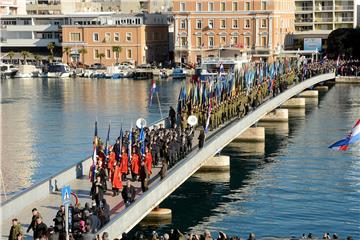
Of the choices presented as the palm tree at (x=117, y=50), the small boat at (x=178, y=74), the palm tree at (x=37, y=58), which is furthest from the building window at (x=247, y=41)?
the palm tree at (x=37, y=58)

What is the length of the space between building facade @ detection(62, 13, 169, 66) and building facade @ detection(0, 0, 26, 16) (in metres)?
18.1

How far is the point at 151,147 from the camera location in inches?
1396

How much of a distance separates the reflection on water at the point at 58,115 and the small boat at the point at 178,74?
243 inches

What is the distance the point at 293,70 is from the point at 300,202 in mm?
45365

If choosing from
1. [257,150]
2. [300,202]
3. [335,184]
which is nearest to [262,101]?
[257,150]

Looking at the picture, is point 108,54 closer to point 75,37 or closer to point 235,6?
point 75,37

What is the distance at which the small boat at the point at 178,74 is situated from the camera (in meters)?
119

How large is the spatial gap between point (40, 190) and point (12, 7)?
123 m

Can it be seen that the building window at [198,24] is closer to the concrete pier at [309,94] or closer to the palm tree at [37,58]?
the palm tree at [37,58]

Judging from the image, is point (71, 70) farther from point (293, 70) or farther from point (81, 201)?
point (81, 201)

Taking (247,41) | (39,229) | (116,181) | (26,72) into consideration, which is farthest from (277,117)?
(26,72)

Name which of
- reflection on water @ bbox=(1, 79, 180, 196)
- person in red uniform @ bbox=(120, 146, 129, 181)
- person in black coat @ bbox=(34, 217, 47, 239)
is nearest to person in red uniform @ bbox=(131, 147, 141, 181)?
person in red uniform @ bbox=(120, 146, 129, 181)

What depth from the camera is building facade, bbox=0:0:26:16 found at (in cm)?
14665

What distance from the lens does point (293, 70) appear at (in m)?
83.2
